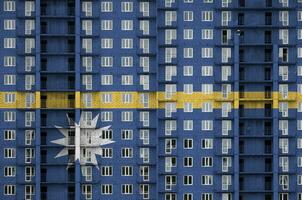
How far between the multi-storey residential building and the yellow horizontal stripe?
6.1 inches

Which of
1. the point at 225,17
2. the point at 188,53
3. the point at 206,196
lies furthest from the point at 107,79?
the point at 206,196

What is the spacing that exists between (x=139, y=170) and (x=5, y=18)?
31137mm

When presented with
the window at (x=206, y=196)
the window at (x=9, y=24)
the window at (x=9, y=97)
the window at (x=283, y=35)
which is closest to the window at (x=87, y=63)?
the window at (x=9, y=97)

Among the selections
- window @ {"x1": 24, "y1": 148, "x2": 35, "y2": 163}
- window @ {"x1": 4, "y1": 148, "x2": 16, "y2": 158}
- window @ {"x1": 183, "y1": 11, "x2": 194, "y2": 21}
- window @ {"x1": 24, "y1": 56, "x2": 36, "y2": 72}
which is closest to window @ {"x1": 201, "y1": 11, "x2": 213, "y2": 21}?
window @ {"x1": 183, "y1": 11, "x2": 194, "y2": 21}

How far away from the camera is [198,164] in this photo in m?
112

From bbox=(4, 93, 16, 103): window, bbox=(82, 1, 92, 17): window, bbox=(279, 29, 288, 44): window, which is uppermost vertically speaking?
bbox=(82, 1, 92, 17): window

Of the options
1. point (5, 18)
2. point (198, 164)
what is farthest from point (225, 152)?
point (5, 18)

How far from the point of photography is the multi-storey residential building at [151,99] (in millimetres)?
111438

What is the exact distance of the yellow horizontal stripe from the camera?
Result: 11188 centimetres

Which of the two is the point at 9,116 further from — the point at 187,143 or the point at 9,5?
the point at 187,143

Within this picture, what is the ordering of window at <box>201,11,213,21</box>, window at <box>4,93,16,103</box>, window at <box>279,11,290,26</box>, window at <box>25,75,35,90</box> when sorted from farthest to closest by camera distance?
window at <box>279,11,290,26</box>
window at <box>201,11,213,21</box>
window at <box>25,75,35,90</box>
window at <box>4,93,16,103</box>

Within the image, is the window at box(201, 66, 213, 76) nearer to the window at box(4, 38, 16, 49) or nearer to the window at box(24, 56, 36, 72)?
the window at box(24, 56, 36, 72)

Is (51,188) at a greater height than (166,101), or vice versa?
(166,101)

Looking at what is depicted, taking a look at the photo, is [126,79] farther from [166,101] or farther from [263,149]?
[263,149]
